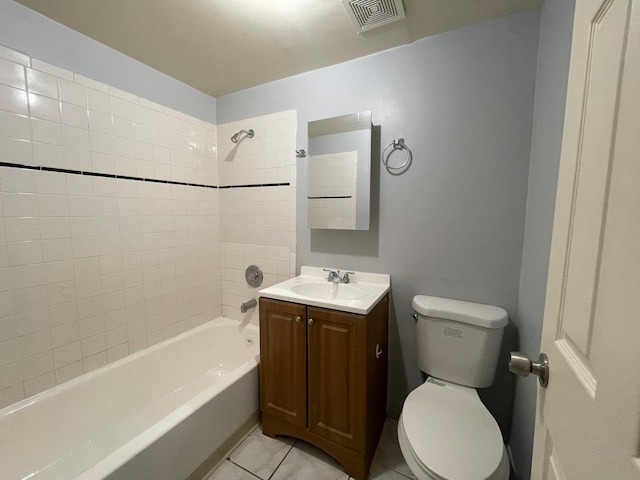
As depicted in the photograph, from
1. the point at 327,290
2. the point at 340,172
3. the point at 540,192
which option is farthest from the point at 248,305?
the point at 540,192

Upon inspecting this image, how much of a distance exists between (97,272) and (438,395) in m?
1.94

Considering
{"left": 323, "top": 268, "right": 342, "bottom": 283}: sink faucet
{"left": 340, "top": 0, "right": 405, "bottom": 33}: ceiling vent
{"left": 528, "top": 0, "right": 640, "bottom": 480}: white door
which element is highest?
{"left": 340, "top": 0, "right": 405, "bottom": 33}: ceiling vent

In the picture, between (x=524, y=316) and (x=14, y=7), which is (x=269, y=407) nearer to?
(x=524, y=316)

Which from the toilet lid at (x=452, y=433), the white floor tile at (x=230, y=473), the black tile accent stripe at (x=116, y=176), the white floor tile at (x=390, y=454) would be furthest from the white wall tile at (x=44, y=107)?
the white floor tile at (x=390, y=454)

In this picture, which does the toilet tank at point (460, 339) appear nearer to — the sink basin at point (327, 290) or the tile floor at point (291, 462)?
the sink basin at point (327, 290)

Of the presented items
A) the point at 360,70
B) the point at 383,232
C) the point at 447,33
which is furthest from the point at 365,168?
the point at 447,33

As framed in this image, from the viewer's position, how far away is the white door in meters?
0.31

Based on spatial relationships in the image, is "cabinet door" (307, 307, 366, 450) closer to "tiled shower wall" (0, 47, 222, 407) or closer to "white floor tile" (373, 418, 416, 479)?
"white floor tile" (373, 418, 416, 479)

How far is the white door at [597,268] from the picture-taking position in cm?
31

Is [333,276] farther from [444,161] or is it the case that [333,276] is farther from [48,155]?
[48,155]

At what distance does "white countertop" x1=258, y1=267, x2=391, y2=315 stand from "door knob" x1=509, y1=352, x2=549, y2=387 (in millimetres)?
663

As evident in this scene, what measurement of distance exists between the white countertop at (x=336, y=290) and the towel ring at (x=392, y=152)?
65 centimetres

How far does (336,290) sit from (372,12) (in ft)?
4.84

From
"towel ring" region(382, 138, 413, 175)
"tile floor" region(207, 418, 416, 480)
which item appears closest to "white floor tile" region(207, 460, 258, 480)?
"tile floor" region(207, 418, 416, 480)
